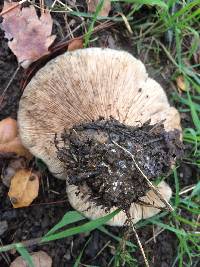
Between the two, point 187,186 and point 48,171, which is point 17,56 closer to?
point 48,171

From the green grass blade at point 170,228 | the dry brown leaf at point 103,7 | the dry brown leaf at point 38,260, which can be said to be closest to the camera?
the dry brown leaf at point 38,260

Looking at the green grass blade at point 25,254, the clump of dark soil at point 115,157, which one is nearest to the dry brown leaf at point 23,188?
the green grass blade at point 25,254

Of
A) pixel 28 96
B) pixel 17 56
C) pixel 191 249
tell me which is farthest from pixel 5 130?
pixel 191 249

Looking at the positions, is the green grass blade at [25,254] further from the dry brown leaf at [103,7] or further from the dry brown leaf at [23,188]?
the dry brown leaf at [103,7]

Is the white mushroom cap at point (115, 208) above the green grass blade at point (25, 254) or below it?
above

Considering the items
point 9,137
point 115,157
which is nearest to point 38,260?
point 9,137

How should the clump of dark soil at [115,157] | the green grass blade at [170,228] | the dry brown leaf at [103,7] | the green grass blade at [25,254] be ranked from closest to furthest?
1. the clump of dark soil at [115,157]
2. the green grass blade at [25,254]
3. the green grass blade at [170,228]
4. the dry brown leaf at [103,7]
